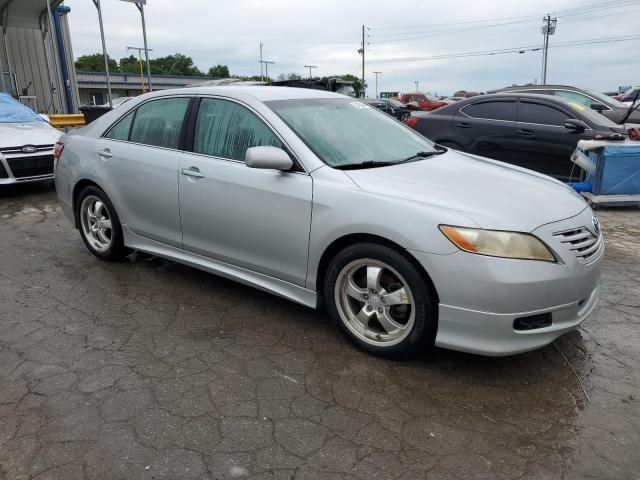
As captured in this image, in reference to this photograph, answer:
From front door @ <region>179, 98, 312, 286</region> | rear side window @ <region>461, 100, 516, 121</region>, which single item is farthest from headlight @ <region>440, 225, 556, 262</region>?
rear side window @ <region>461, 100, 516, 121</region>

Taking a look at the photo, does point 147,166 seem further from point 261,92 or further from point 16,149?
point 16,149

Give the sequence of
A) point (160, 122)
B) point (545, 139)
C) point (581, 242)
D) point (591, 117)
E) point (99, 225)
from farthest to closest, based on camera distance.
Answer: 1. point (591, 117)
2. point (545, 139)
3. point (99, 225)
4. point (160, 122)
5. point (581, 242)

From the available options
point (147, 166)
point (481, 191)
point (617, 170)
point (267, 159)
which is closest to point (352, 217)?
point (267, 159)

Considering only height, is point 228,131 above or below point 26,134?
above

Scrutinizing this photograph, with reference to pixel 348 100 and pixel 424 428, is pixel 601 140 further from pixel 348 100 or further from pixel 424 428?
pixel 424 428

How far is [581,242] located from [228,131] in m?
2.41

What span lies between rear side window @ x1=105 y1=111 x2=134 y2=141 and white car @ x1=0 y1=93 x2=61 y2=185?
3914 millimetres

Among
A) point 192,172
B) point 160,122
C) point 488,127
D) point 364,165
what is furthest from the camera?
point 488,127

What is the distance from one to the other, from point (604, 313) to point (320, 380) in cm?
224

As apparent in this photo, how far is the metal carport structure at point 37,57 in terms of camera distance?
15.0 metres

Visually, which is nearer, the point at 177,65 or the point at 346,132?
the point at 346,132

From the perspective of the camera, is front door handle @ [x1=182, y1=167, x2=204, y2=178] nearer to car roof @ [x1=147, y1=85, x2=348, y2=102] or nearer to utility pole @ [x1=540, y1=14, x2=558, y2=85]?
car roof @ [x1=147, y1=85, x2=348, y2=102]

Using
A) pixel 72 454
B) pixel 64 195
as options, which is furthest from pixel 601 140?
pixel 72 454

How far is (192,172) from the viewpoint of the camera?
3.83 m
